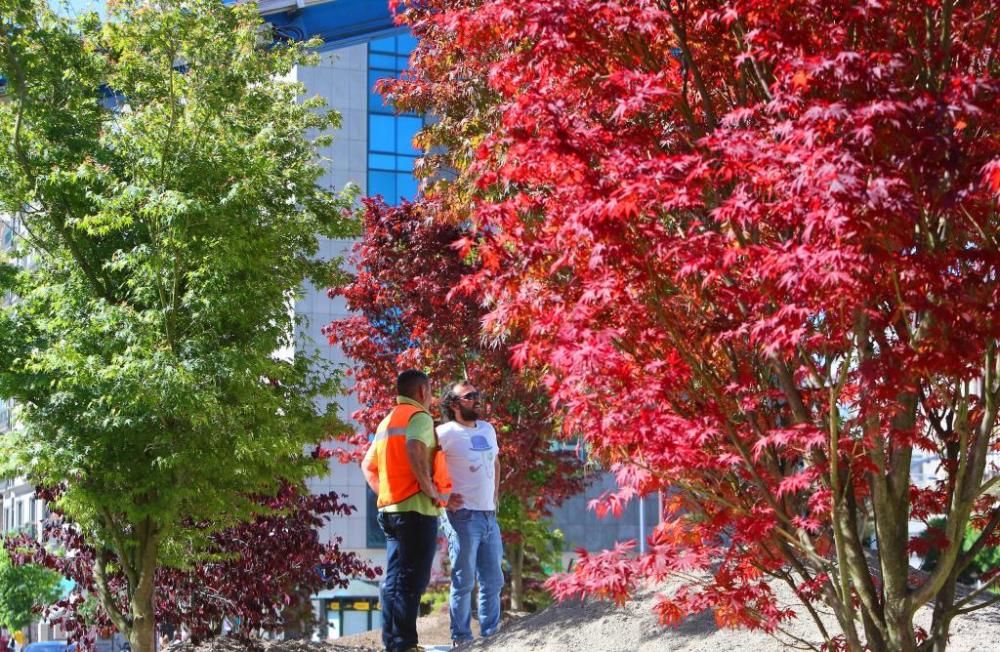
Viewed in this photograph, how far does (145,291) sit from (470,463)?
4.68m

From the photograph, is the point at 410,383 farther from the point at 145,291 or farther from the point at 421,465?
the point at 145,291

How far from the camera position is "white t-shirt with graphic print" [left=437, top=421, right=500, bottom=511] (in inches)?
338

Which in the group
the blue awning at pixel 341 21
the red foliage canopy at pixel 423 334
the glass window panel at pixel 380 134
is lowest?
the red foliage canopy at pixel 423 334

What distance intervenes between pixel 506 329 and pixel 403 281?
10.2 meters

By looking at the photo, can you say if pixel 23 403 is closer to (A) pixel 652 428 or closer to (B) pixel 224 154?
(B) pixel 224 154

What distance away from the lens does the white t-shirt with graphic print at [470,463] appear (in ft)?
28.2

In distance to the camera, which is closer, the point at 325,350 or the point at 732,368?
the point at 732,368

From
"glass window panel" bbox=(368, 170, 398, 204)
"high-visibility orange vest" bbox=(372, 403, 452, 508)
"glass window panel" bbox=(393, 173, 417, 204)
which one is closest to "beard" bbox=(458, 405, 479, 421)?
"high-visibility orange vest" bbox=(372, 403, 452, 508)

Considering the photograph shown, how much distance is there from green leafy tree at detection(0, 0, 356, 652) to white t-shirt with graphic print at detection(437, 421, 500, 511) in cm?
332

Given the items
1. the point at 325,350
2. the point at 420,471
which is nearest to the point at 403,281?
the point at 420,471

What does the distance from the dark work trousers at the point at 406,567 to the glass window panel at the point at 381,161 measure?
4522cm

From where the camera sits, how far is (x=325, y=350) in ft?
154

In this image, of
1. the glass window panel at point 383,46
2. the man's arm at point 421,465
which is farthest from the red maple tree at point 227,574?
the glass window panel at point 383,46

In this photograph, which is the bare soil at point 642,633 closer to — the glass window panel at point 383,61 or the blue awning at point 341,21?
the blue awning at point 341,21
